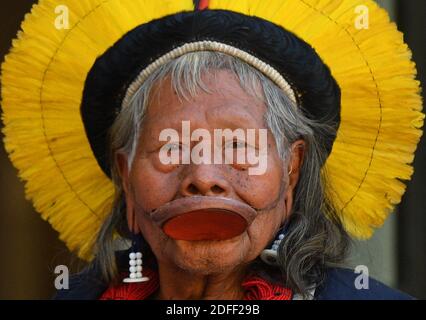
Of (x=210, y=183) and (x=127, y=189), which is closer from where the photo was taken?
(x=210, y=183)

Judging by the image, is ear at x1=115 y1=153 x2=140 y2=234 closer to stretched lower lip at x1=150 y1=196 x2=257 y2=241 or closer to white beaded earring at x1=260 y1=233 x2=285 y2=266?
stretched lower lip at x1=150 y1=196 x2=257 y2=241

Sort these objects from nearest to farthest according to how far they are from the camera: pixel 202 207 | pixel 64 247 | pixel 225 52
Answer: pixel 202 207
pixel 225 52
pixel 64 247

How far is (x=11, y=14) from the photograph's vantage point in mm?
2979

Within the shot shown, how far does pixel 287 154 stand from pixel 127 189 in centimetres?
42

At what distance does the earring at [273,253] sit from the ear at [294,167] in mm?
63

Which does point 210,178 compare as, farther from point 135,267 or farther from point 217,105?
point 135,267

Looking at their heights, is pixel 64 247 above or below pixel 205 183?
below

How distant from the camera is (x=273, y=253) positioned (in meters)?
2.03

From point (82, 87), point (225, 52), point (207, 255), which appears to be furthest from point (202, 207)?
point (82, 87)

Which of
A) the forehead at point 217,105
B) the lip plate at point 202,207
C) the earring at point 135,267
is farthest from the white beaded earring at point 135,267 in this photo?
the forehead at point 217,105

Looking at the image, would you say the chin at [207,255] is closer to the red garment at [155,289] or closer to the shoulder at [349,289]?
the red garment at [155,289]

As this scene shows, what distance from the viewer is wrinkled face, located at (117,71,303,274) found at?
1912mm

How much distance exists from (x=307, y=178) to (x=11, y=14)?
1.43 m

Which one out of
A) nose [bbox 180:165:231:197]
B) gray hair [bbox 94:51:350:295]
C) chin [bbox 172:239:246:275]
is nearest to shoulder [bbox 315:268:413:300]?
gray hair [bbox 94:51:350:295]
